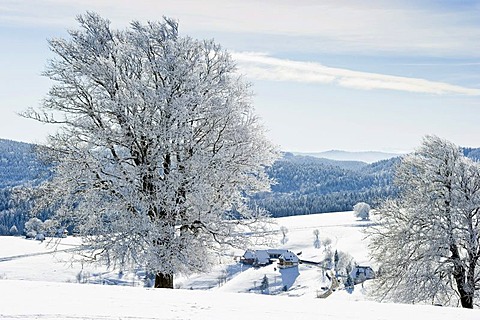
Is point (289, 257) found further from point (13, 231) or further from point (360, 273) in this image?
point (13, 231)

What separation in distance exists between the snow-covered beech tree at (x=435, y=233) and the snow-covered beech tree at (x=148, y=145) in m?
8.27

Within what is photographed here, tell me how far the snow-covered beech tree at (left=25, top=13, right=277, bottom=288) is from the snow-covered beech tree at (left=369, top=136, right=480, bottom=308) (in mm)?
8275

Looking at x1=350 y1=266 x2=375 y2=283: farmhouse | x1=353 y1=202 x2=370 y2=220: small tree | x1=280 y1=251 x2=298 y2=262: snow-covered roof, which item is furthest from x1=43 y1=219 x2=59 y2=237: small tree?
x1=353 y1=202 x2=370 y2=220: small tree

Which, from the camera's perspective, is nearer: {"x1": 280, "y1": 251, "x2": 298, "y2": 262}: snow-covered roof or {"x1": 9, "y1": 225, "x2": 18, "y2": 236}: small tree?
{"x1": 280, "y1": 251, "x2": 298, "y2": 262}: snow-covered roof

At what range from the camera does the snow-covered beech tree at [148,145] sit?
1345cm

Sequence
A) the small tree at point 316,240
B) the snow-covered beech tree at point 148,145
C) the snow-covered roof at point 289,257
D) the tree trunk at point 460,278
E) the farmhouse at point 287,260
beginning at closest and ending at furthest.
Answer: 1. the snow-covered beech tree at point 148,145
2. the tree trunk at point 460,278
3. the farmhouse at point 287,260
4. the snow-covered roof at point 289,257
5. the small tree at point 316,240

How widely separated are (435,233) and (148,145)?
11.4m

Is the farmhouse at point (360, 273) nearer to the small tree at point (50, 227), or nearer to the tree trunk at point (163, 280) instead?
the tree trunk at point (163, 280)

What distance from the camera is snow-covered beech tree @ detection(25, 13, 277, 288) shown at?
44.1ft

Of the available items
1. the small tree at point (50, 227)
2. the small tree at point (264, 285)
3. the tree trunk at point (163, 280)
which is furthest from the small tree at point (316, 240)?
the small tree at point (50, 227)

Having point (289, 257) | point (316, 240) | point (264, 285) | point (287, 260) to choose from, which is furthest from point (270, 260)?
point (264, 285)

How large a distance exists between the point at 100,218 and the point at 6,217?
10911cm

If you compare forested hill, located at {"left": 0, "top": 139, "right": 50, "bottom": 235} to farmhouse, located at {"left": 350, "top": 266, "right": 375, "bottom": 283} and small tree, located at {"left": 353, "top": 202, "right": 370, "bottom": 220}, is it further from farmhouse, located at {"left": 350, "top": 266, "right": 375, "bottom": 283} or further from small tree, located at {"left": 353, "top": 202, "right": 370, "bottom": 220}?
small tree, located at {"left": 353, "top": 202, "right": 370, "bottom": 220}

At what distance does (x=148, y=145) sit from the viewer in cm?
1413
